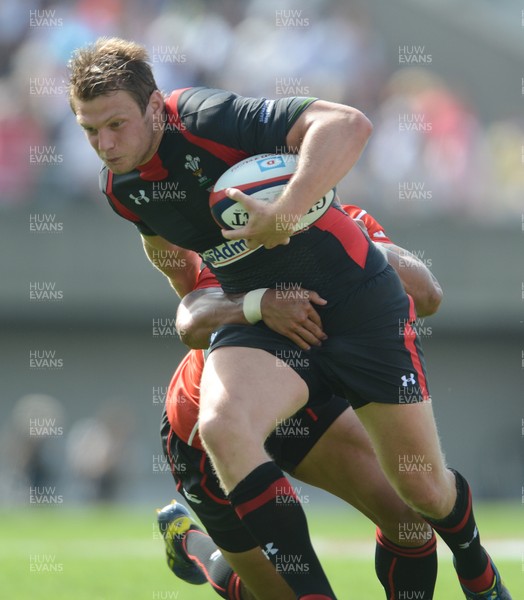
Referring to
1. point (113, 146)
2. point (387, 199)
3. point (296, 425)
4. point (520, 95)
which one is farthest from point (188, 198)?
point (520, 95)

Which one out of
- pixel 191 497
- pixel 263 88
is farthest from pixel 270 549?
pixel 263 88

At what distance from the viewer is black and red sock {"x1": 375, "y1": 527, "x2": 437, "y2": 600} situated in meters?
5.27

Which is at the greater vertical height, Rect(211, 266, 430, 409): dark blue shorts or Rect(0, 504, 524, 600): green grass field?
Rect(211, 266, 430, 409): dark blue shorts

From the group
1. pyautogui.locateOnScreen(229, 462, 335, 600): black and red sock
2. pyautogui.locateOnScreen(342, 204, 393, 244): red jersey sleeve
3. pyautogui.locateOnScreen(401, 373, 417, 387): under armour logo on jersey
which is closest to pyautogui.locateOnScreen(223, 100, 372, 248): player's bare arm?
pyautogui.locateOnScreen(401, 373, 417, 387): under armour logo on jersey

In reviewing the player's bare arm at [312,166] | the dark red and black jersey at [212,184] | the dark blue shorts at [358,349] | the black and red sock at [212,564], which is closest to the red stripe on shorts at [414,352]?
the dark blue shorts at [358,349]

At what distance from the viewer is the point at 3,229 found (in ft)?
50.4

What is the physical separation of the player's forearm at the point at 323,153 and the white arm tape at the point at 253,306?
516 millimetres

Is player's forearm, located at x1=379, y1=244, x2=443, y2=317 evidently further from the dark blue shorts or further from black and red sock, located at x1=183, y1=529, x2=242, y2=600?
black and red sock, located at x1=183, y1=529, x2=242, y2=600

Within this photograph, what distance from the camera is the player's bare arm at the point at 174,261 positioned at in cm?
553

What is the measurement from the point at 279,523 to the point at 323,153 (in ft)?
4.61

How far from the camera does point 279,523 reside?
4324mm

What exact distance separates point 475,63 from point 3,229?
299 inches

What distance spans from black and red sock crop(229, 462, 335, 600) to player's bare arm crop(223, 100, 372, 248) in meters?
0.88

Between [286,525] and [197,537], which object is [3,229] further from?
[286,525]
